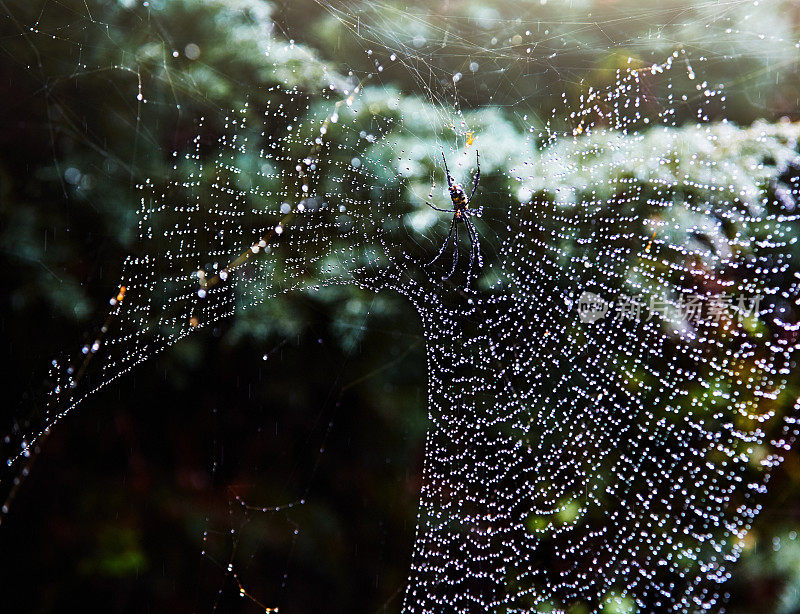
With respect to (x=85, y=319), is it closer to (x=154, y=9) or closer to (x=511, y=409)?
(x=154, y=9)

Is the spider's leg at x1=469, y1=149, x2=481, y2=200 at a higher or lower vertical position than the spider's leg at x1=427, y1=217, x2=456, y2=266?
higher

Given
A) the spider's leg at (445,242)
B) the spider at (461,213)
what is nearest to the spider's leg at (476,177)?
the spider at (461,213)

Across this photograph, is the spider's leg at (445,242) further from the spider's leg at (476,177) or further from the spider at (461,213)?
the spider's leg at (476,177)

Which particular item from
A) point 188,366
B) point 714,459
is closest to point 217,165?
A: point 188,366

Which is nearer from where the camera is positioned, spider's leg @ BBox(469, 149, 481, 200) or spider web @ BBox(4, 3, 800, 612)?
spider web @ BBox(4, 3, 800, 612)

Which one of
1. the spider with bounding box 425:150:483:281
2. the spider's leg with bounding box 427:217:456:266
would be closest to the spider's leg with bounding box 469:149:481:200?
the spider with bounding box 425:150:483:281


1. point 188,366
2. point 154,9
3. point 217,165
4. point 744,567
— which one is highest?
point 154,9

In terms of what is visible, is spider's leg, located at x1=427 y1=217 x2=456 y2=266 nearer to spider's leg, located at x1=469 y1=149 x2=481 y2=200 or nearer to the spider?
the spider

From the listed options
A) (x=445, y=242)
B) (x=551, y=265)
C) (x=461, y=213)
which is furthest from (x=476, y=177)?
(x=551, y=265)

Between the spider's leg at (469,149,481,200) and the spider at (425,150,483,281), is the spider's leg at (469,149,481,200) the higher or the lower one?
the higher one
